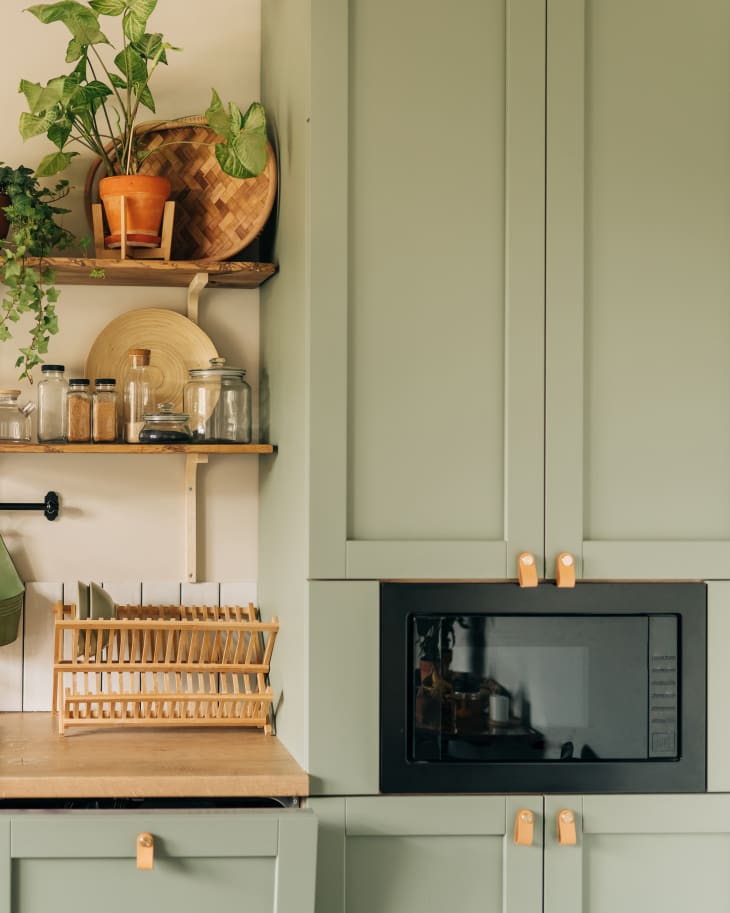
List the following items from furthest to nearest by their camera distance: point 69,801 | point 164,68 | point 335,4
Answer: point 164,68
point 69,801
point 335,4

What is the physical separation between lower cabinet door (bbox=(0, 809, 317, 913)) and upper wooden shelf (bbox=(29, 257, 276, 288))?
106cm

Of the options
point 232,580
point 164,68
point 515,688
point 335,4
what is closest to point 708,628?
point 515,688

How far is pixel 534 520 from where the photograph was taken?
192cm

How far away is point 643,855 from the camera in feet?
6.28

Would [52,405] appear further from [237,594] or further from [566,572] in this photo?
[566,572]

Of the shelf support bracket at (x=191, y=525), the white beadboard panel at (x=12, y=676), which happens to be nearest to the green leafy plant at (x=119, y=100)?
the shelf support bracket at (x=191, y=525)

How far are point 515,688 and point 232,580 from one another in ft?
2.69

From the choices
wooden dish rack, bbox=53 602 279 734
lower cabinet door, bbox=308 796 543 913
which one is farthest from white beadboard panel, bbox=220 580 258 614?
lower cabinet door, bbox=308 796 543 913

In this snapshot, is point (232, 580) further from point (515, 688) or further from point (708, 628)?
point (708, 628)

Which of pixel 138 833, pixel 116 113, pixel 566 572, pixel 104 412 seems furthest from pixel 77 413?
pixel 566 572

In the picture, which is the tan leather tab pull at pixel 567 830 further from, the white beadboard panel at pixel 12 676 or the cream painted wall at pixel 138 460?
the white beadboard panel at pixel 12 676

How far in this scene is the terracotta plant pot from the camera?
7.33 ft

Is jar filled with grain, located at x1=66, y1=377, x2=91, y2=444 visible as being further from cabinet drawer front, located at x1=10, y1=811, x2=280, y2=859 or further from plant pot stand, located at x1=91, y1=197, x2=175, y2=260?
cabinet drawer front, located at x1=10, y1=811, x2=280, y2=859

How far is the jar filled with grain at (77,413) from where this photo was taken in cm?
228
